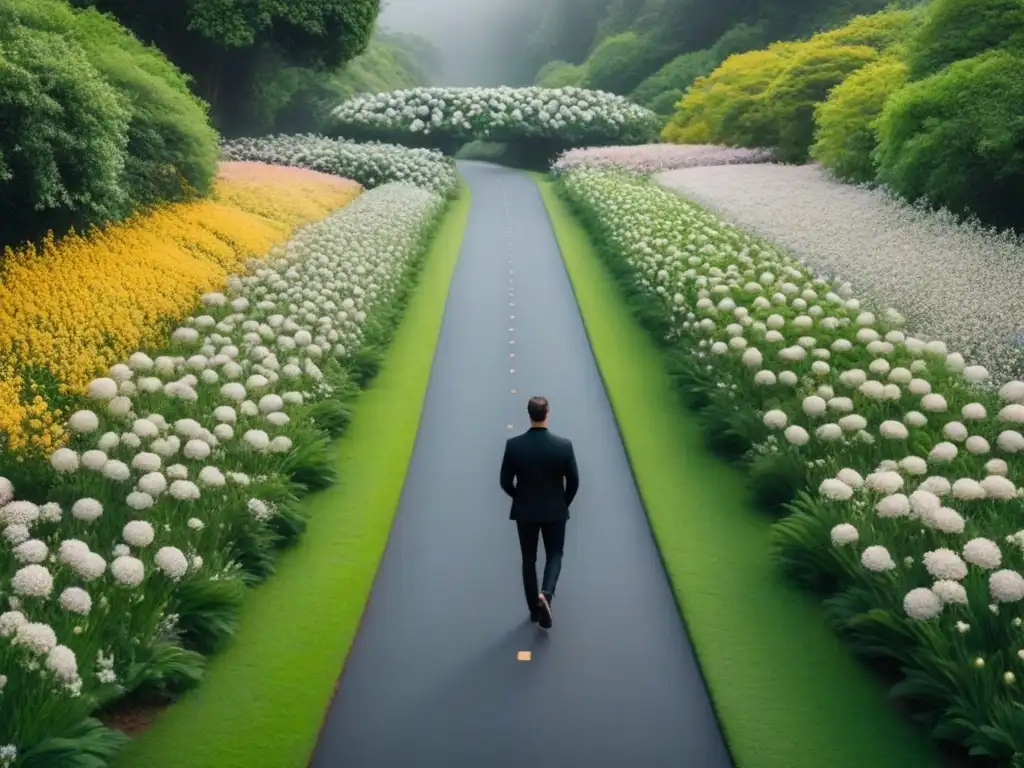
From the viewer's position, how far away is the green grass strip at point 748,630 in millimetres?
5637

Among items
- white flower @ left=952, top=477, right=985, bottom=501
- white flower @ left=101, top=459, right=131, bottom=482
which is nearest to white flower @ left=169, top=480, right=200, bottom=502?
white flower @ left=101, top=459, right=131, bottom=482

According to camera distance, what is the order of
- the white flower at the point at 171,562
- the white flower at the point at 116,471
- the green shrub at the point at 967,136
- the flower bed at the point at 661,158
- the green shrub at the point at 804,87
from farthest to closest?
the flower bed at the point at 661,158
the green shrub at the point at 804,87
the green shrub at the point at 967,136
the white flower at the point at 116,471
the white flower at the point at 171,562

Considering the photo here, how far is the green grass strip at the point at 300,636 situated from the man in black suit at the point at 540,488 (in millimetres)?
1402

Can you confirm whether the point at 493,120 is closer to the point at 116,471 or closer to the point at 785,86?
the point at 785,86

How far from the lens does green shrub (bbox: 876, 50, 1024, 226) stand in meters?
15.1

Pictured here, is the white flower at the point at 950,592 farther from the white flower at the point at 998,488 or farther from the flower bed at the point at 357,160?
the flower bed at the point at 357,160

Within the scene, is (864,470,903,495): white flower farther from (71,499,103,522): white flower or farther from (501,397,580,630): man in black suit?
(71,499,103,522): white flower

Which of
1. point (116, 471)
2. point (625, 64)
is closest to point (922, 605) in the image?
point (116, 471)

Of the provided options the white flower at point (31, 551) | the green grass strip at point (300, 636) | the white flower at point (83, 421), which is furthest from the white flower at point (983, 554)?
the white flower at point (83, 421)

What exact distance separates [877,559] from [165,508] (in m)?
4.93

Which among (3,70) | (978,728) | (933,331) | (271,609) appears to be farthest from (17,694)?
(933,331)

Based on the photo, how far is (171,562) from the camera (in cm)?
604

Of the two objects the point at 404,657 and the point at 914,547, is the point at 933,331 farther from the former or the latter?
the point at 404,657

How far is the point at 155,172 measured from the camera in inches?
663
